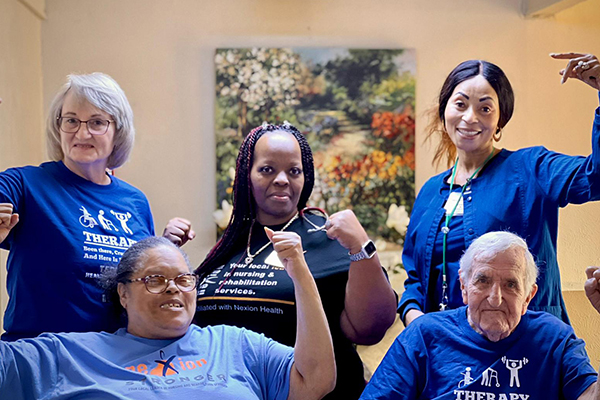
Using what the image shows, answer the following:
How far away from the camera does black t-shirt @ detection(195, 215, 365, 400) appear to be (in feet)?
6.66

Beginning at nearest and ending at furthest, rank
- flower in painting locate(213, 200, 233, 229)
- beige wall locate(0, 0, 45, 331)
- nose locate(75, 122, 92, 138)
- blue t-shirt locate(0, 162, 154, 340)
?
1. blue t-shirt locate(0, 162, 154, 340)
2. nose locate(75, 122, 92, 138)
3. beige wall locate(0, 0, 45, 331)
4. flower in painting locate(213, 200, 233, 229)

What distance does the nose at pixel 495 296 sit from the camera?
5.74ft

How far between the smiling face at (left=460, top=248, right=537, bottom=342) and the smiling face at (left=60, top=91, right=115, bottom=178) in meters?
1.17

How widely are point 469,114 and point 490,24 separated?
2.10 meters

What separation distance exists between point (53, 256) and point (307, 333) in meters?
0.76

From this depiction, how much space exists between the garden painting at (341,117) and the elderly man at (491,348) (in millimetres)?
1923

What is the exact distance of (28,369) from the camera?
65.2 inches

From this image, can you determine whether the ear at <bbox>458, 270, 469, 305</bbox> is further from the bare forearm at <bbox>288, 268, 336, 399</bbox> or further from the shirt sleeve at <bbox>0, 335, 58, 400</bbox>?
the shirt sleeve at <bbox>0, 335, 58, 400</bbox>

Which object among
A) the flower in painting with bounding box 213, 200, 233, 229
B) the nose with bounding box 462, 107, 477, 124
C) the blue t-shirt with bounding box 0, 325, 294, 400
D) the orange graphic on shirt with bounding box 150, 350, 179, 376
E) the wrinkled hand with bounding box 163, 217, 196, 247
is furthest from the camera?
the flower in painting with bounding box 213, 200, 233, 229

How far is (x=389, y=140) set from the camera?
385 centimetres

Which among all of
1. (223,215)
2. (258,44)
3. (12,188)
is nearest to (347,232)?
(12,188)

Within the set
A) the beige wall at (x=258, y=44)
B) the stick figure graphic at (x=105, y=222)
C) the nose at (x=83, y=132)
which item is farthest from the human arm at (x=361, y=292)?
the beige wall at (x=258, y=44)

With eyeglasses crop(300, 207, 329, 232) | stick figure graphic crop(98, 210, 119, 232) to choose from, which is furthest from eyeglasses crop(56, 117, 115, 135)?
eyeglasses crop(300, 207, 329, 232)

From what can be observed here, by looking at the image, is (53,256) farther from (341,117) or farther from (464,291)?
(341,117)
